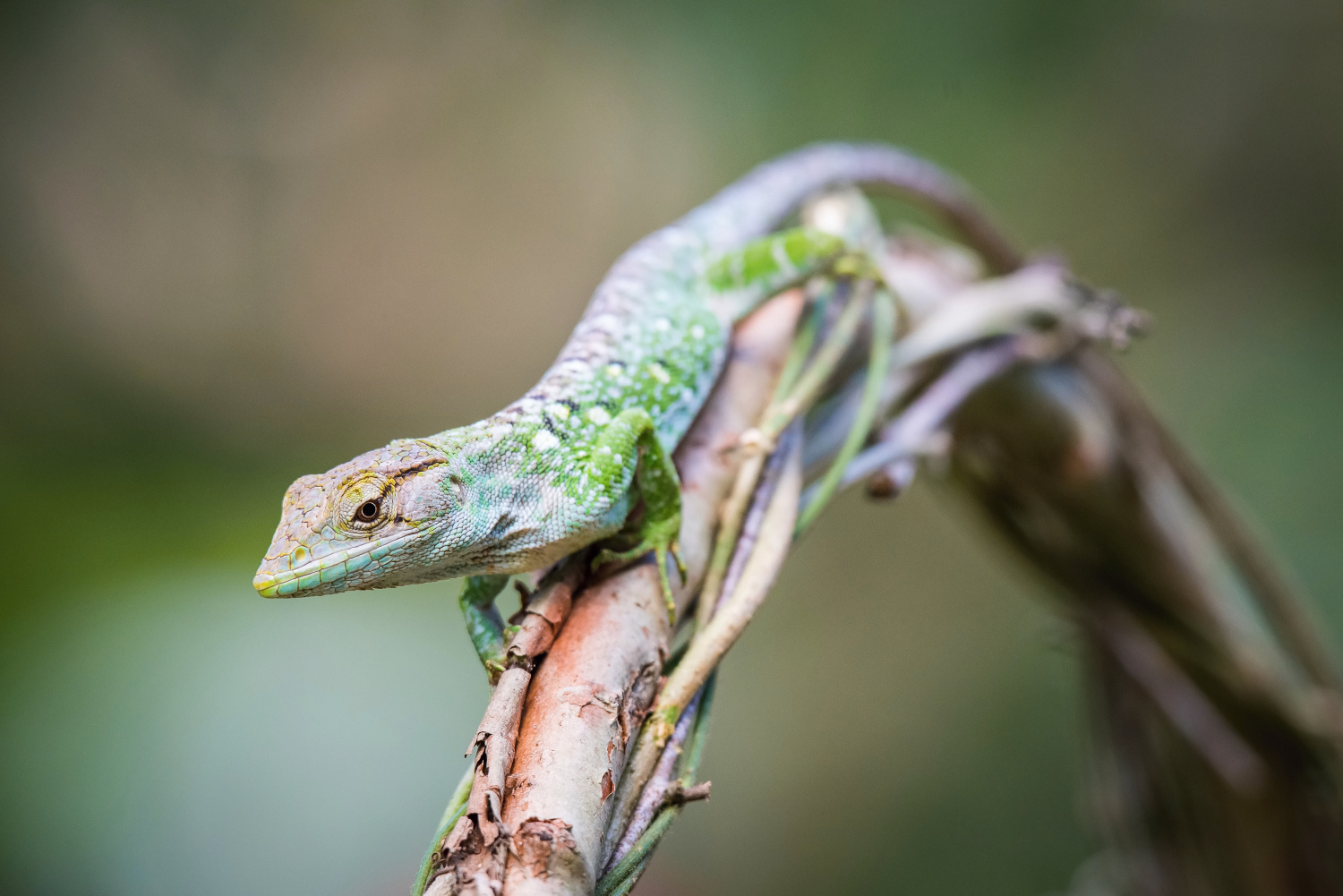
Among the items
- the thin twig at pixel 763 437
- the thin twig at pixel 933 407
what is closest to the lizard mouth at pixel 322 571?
the thin twig at pixel 763 437

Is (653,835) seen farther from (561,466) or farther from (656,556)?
(561,466)

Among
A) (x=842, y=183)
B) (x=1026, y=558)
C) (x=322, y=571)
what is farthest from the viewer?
(x=842, y=183)

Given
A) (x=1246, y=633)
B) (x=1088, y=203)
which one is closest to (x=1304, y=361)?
(x=1088, y=203)

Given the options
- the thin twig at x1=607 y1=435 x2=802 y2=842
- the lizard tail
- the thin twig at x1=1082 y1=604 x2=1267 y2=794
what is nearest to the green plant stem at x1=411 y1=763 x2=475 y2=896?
the thin twig at x1=607 y1=435 x2=802 y2=842

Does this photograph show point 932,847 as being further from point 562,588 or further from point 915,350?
point 562,588

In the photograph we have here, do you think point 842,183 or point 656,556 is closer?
point 656,556

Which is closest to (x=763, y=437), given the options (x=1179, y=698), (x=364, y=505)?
(x=364, y=505)

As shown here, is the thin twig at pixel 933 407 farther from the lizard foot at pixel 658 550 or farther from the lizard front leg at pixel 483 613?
the lizard front leg at pixel 483 613

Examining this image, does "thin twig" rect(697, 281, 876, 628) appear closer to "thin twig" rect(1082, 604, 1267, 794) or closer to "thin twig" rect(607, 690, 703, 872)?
"thin twig" rect(607, 690, 703, 872)
